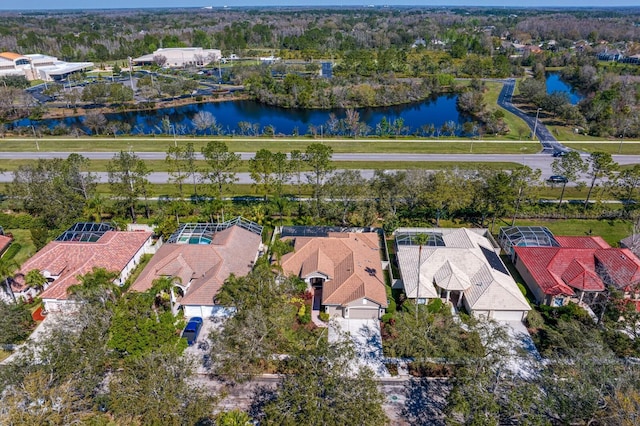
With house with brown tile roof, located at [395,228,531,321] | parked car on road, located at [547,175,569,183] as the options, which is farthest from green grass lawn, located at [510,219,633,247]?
house with brown tile roof, located at [395,228,531,321]

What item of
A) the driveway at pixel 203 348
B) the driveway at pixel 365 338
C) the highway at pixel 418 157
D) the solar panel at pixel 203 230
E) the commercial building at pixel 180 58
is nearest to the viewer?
the driveway at pixel 203 348

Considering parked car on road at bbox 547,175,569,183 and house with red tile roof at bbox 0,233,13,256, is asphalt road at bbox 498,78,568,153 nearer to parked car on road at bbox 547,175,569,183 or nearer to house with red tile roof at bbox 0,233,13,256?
parked car on road at bbox 547,175,569,183

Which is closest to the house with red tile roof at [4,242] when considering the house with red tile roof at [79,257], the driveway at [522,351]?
the house with red tile roof at [79,257]

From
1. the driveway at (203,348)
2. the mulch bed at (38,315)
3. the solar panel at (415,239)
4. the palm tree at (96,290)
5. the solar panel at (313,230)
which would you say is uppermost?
the palm tree at (96,290)

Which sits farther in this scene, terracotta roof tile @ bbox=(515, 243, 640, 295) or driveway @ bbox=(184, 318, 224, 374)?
terracotta roof tile @ bbox=(515, 243, 640, 295)

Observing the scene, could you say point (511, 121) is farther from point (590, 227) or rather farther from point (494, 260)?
point (494, 260)

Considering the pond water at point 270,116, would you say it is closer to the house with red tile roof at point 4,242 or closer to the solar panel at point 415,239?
the house with red tile roof at point 4,242
